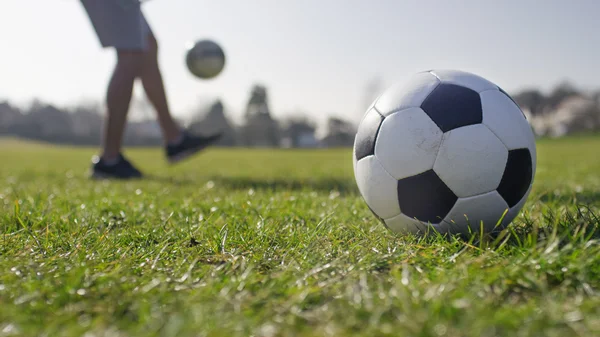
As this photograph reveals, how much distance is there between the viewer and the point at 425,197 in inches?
85.0

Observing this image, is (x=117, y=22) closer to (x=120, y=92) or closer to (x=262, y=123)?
(x=120, y=92)

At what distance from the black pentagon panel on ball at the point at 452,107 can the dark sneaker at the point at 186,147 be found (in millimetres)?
4231

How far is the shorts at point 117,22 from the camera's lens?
4.60 m

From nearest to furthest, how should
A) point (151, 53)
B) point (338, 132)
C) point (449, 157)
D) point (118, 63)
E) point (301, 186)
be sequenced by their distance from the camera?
point (449, 157)
point (301, 186)
point (118, 63)
point (151, 53)
point (338, 132)

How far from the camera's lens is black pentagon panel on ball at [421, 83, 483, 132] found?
2.12 meters

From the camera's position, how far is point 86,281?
158 cm

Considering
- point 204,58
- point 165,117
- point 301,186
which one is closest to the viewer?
point 301,186

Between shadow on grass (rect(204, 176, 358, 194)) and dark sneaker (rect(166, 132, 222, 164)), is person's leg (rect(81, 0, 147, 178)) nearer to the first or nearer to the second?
dark sneaker (rect(166, 132, 222, 164))

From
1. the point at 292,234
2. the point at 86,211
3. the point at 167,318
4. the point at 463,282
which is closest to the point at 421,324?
the point at 463,282

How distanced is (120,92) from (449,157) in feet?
13.2

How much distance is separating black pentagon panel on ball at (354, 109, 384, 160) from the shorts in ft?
10.8

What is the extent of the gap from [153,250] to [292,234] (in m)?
0.67

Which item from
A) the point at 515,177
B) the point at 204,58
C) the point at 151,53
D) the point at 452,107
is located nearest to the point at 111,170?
the point at 151,53

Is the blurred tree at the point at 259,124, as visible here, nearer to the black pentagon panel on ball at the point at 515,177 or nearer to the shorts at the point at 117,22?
the shorts at the point at 117,22
